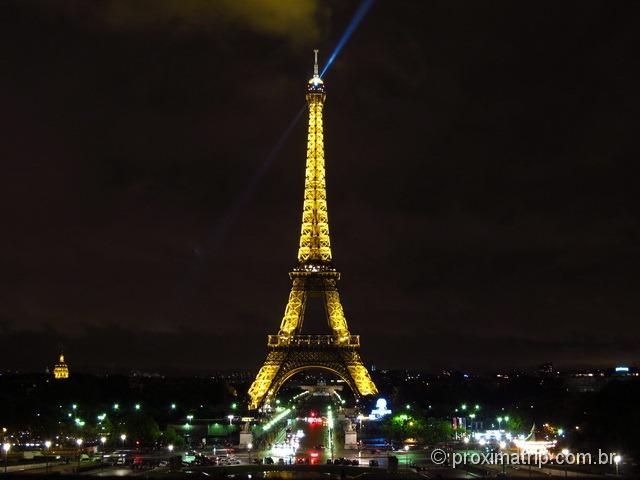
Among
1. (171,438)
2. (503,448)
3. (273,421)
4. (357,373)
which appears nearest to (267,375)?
(273,421)

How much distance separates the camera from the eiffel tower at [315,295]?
105 metres

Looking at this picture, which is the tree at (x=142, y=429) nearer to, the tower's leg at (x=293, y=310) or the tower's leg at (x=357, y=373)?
the tower's leg at (x=293, y=310)

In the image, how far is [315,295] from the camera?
348ft

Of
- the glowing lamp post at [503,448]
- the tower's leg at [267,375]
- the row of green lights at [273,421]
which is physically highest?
the tower's leg at [267,375]

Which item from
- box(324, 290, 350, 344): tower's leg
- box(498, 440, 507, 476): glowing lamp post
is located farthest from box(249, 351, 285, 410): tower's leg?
box(498, 440, 507, 476): glowing lamp post

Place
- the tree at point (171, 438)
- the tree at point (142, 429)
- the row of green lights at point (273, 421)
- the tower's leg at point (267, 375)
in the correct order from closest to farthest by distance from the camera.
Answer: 1. the tree at point (171, 438)
2. the tree at point (142, 429)
3. the row of green lights at point (273, 421)
4. the tower's leg at point (267, 375)

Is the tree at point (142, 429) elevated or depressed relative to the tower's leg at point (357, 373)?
depressed

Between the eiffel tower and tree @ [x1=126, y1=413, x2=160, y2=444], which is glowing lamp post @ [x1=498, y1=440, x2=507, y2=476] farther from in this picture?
tree @ [x1=126, y1=413, x2=160, y2=444]

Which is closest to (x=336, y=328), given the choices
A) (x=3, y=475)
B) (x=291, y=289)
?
(x=291, y=289)

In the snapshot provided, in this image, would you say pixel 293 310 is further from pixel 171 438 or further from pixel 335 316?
pixel 171 438

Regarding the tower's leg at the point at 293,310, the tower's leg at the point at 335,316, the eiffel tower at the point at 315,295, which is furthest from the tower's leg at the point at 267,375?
the tower's leg at the point at 335,316

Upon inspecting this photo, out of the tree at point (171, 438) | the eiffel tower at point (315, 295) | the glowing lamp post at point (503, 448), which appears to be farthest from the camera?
the eiffel tower at point (315, 295)

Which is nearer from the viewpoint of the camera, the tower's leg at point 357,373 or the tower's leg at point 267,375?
the tower's leg at point 267,375

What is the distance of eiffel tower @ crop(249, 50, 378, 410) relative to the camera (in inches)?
4136
